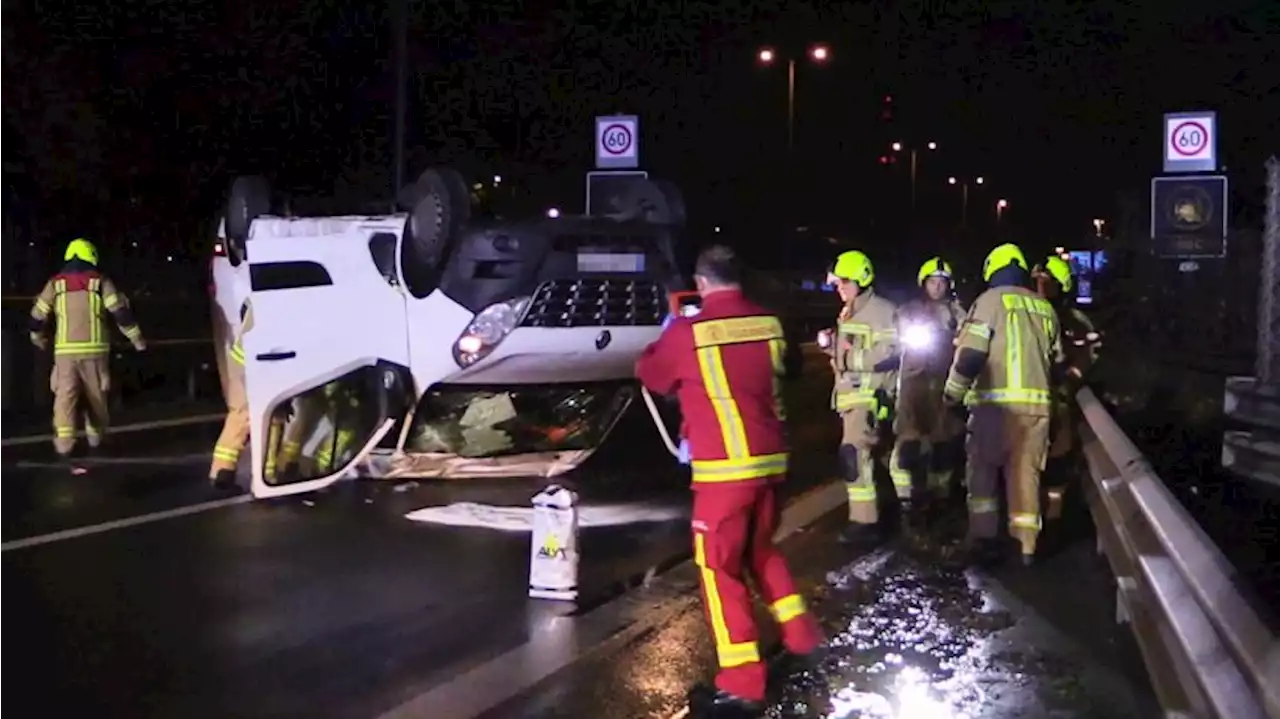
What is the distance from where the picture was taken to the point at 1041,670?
6.69 meters

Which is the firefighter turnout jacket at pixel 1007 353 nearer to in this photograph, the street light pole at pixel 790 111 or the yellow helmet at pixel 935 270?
the yellow helmet at pixel 935 270

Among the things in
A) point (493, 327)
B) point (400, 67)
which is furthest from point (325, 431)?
point (400, 67)

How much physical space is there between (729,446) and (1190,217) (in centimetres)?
1307

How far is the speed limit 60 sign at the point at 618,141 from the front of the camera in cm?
1888

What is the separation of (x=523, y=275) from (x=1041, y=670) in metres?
A: 4.72

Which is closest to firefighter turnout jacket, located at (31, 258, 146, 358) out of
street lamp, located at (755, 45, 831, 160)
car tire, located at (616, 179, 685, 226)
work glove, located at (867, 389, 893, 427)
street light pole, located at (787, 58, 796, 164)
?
car tire, located at (616, 179, 685, 226)

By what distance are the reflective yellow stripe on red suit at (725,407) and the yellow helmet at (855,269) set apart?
340 cm

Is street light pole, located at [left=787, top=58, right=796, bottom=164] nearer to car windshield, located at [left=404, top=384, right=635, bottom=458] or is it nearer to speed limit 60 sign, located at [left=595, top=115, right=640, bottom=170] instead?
speed limit 60 sign, located at [left=595, top=115, right=640, bottom=170]

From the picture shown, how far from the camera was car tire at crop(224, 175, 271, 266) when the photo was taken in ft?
36.4

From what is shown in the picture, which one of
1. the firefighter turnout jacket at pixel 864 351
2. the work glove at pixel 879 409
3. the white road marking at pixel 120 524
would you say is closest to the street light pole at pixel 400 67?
the white road marking at pixel 120 524

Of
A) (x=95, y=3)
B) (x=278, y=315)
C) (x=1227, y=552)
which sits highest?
(x=95, y=3)

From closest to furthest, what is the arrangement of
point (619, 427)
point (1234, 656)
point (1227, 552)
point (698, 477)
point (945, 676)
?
point (1234, 656) → point (698, 477) → point (945, 676) → point (1227, 552) → point (619, 427)

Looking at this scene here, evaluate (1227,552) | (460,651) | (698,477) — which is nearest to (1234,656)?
(698,477)

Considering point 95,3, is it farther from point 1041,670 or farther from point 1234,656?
point 1234,656
